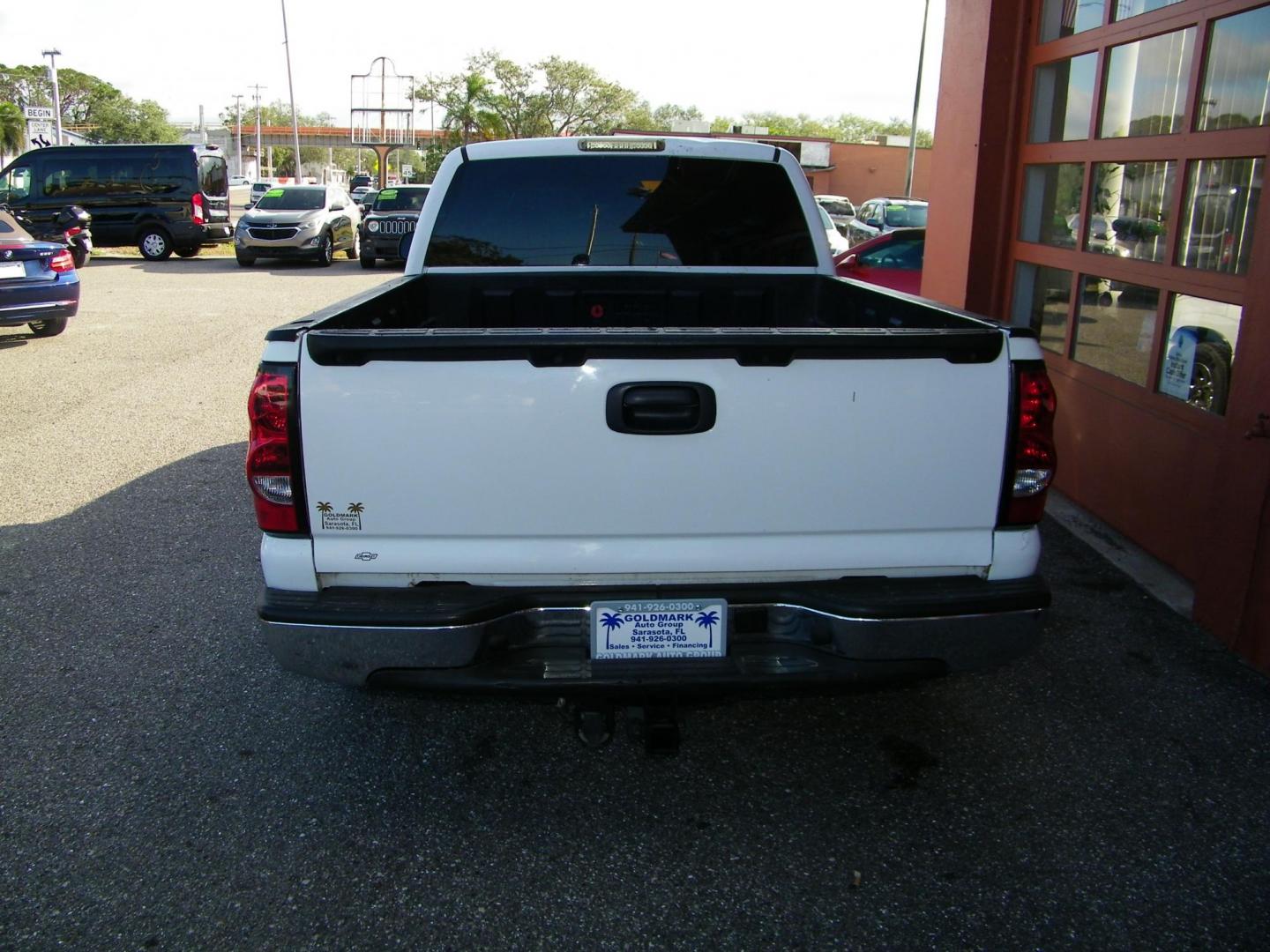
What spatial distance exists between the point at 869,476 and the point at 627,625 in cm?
77

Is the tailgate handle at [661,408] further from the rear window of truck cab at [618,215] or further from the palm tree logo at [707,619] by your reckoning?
the rear window of truck cab at [618,215]

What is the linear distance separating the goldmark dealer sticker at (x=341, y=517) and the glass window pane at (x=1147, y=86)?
4729mm

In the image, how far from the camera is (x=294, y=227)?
22.7m

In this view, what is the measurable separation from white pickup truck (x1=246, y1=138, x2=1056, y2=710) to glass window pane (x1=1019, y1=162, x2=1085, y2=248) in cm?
415

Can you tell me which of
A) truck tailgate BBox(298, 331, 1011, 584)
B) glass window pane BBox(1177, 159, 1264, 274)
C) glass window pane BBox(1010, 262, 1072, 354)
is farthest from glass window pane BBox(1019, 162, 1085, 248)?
truck tailgate BBox(298, 331, 1011, 584)

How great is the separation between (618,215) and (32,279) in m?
9.30

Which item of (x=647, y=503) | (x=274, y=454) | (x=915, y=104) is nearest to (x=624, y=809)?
(x=647, y=503)

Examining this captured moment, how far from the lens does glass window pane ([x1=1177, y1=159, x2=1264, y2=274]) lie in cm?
486

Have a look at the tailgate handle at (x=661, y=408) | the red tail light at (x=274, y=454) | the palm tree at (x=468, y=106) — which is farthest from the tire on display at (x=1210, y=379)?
the palm tree at (x=468, y=106)

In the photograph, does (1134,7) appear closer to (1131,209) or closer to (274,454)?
(1131,209)

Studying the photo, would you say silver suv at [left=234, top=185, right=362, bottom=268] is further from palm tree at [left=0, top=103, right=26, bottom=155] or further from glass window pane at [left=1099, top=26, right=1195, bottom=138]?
palm tree at [left=0, top=103, right=26, bottom=155]

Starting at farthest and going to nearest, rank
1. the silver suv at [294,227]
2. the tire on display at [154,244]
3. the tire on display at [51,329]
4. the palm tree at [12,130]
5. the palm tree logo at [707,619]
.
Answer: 1. the palm tree at [12,130]
2. the tire on display at [154,244]
3. the silver suv at [294,227]
4. the tire on display at [51,329]
5. the palm tree logo at [707,619]

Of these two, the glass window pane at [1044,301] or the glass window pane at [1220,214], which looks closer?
the glass window pane at [1220,214]

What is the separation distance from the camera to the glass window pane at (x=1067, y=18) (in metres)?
6.39
